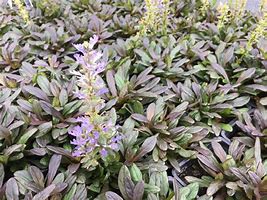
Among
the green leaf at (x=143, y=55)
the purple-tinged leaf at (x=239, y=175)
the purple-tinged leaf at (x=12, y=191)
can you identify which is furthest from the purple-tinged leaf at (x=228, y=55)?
the purple-tinged leaf at (x=12, y=191)

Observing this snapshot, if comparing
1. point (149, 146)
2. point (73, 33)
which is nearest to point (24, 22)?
point (73, 33)

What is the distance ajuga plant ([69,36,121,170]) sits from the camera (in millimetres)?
1625

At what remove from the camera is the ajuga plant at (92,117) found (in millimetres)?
1625

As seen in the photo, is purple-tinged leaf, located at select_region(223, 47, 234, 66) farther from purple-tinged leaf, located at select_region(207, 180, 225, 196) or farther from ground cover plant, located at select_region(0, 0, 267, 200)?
purple-tinged leaf, located at select_region(207, 180, 225, 196)

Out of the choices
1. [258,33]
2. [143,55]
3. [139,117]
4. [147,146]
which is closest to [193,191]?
[147,146]

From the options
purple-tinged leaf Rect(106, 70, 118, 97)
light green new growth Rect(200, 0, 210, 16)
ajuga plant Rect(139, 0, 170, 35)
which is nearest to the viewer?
purple-tinged leaf Rect(106, 70, 118, 97)

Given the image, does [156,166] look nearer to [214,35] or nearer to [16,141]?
[16,141]

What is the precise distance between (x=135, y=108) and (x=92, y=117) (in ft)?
2.53

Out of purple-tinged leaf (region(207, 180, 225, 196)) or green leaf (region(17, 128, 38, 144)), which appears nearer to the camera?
purple-tinged leaf (region(207, 180, 225, 196))

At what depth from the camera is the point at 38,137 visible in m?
2.27

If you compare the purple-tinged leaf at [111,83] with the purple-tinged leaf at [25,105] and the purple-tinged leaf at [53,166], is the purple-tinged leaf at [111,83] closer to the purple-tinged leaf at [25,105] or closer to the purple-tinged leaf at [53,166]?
the purple-tinged leaf at [25,105]

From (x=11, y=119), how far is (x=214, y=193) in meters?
1.38

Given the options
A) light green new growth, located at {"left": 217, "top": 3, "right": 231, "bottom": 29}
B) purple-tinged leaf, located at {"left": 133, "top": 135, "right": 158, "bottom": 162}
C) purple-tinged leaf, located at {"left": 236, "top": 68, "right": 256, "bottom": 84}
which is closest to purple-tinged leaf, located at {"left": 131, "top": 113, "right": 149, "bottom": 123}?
purple-tinged leaf, located at {"left": 133, "top": 135, "right": 158, "bottom": 162}

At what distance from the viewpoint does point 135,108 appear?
8.27 ft
